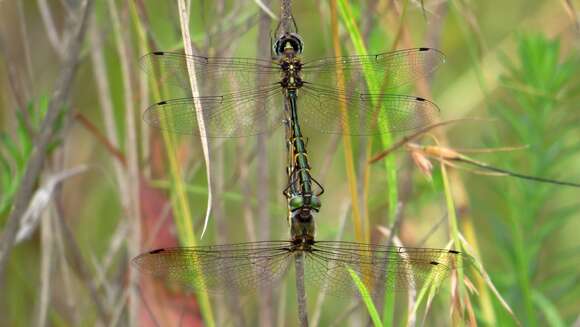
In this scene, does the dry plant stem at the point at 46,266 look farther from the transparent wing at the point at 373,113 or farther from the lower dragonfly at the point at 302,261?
the transparent wing at the point at 373,113

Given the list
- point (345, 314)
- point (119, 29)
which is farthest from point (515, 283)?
point (119, 29)

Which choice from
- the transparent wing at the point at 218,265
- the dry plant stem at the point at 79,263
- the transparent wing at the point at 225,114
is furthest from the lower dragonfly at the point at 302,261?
the dry plant stem at the point at 79,263

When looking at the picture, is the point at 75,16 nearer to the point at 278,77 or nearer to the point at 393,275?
the point at 278,77

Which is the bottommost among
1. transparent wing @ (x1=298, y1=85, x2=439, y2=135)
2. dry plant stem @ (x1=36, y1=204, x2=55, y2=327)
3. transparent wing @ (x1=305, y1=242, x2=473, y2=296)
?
transparent wing @ (x1=305, y1=242, x2=473, y2=296)

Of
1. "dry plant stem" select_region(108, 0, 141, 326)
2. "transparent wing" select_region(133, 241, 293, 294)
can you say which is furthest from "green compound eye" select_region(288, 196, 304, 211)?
"dry plant stem" select_region(108, 0, 141, 326)

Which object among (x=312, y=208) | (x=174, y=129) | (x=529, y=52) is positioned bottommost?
(x=312, y=208)

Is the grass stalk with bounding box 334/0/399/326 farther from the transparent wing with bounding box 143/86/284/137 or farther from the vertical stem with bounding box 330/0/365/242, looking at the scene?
the transparent wing with bounding box 143/86/284/137
